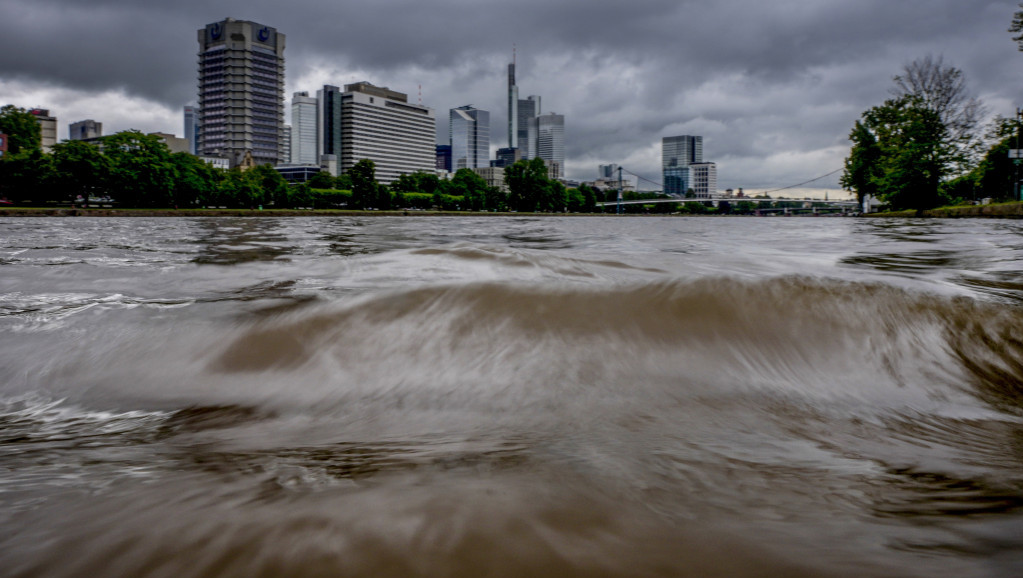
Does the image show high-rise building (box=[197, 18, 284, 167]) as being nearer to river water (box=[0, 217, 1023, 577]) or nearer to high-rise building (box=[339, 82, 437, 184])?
high-rise building (box=[339, 82, 437, 184])

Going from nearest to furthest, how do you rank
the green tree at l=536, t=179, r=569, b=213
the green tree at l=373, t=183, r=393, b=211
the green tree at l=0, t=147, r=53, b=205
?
1. the green tree at l=0, t=147, r=53, b=205
2. the green tree at l=373, t=183, r=393, b=211
3. the green tree at l=536, t=179, r=569, b=213

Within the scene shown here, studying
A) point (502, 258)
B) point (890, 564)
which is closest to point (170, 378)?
point (890, 564)

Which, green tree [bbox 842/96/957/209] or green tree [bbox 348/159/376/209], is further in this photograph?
green tree [bbox 348/159/376/209]

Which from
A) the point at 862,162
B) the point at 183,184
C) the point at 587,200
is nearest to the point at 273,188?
the point at 183,184

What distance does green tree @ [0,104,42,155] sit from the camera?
2608 inches

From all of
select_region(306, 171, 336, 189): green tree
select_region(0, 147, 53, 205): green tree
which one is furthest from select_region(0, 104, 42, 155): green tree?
select_region(306, 171, 336, 189): green tree

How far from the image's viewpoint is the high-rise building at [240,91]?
481 ft

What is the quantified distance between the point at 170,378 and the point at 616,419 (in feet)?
6.33

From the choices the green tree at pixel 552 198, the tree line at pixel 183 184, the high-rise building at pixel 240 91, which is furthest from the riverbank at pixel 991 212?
the high-rise building at pixel 240 91

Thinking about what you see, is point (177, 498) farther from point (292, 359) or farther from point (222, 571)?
point (292, 359)

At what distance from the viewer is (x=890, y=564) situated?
88cm

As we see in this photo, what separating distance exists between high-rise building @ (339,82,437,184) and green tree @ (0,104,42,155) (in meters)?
86.3

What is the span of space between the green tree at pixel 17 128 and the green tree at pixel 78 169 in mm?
28232

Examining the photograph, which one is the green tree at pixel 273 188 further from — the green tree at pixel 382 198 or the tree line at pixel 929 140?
the tree line at pixel 929 140
